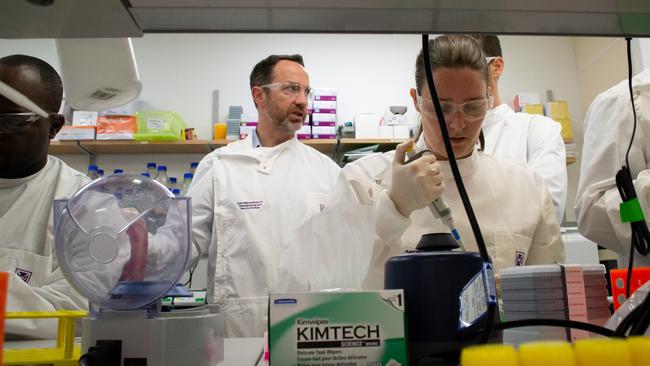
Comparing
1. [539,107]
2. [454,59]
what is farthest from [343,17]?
[539,107]

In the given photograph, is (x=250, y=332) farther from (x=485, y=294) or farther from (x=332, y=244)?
(x=485, y=294)

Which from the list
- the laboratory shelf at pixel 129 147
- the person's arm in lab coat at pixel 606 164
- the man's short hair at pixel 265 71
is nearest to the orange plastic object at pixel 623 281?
the person's arm in lab coat at pixel 606 164

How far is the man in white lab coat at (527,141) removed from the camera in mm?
1987

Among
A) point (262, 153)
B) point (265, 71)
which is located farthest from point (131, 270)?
point (265, 71)

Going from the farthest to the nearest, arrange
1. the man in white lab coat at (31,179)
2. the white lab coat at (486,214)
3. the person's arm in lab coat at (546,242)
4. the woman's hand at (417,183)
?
the man in white lab coat at (31,179) < the person's arm in lab coat at (546,242) < the white lab coat at (486,214) < the woman's hand at (417,183)

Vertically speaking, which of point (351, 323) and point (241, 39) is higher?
point (241, 39)

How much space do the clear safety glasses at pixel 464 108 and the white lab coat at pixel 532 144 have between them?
837 millimetres

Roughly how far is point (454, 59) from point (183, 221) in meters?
0.84

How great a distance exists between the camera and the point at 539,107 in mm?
3574

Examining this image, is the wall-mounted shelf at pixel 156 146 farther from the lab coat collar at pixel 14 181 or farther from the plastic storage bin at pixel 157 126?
the lab coat collar at pixel 14 181

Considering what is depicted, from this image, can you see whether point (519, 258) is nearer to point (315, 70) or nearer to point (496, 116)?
point (496, 116)

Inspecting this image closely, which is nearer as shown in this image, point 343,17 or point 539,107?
point 343,17

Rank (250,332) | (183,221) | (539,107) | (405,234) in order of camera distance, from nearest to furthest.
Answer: (183,221) < (405,234) < (250,332) < (539,107)

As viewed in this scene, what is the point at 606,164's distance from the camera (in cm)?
158
